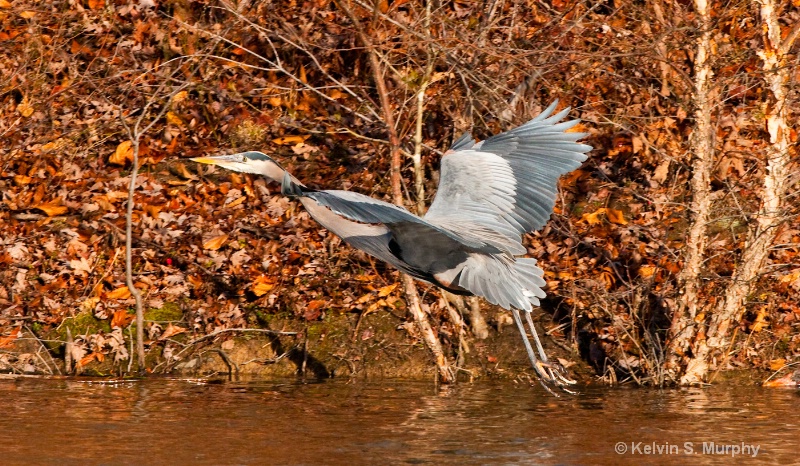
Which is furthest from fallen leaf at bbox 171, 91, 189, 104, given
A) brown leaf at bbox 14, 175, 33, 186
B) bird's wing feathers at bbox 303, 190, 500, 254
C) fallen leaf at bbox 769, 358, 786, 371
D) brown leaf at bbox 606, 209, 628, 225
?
fallen leaf at bbox 769, 358, 786, 371

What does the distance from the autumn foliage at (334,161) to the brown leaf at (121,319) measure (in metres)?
0.02

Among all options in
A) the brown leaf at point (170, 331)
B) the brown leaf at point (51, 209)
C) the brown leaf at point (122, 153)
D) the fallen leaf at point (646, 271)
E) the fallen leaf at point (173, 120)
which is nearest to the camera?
the brown leaf at point (170, 331)

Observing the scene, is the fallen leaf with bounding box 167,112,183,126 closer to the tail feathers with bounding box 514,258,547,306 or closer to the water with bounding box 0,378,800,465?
the water with bounding box 0,378,800,465

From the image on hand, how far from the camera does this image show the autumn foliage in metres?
7.86

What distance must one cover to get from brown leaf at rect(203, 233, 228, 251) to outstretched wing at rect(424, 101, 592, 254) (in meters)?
2.61

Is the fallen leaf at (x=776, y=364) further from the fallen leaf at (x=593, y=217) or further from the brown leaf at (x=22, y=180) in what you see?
the brown leaf at (x=22, y=180)

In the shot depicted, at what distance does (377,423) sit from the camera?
6219mm

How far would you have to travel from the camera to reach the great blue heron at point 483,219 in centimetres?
633

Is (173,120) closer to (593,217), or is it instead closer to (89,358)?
(89,358)

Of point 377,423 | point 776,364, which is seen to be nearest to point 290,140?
point 377,423

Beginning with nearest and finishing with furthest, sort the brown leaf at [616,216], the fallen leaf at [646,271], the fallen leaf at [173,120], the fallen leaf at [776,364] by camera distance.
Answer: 1. the fallen leaf at [776,364]
2. the fallen leaf at [646,271]
3. the brown leaf at [616,216]
4. the fallen leaf at [173,120]

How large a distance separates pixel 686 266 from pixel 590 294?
0.96 metres

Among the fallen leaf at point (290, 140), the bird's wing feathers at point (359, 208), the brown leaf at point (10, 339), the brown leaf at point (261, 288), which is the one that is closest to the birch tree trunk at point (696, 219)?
the bird's wing feathers at point (359, 208)

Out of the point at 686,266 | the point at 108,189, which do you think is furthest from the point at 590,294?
the point at 108,189
